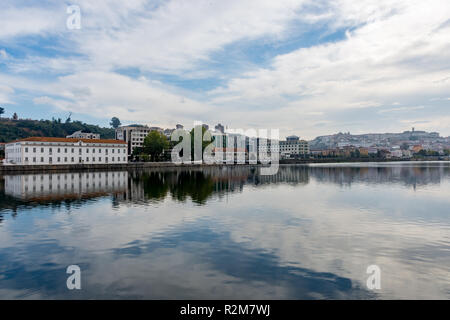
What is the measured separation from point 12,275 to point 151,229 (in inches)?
302

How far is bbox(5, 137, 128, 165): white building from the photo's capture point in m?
85.7

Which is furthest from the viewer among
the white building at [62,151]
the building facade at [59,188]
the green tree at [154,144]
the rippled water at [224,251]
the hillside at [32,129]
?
the hillside at [32,129]

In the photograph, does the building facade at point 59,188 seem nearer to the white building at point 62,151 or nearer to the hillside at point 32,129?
the white building at point 62,151

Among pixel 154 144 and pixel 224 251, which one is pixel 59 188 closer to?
pixel 224 251

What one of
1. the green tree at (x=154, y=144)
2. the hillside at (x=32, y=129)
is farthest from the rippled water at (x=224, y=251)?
the hillside at (x=32, y=129)

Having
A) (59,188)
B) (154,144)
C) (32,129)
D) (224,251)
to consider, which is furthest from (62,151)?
(32,129)

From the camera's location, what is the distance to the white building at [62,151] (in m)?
85.7

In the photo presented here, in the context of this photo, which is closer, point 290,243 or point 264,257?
point 264,257

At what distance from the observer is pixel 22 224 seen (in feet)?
62.8

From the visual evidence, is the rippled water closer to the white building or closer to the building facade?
the building facade

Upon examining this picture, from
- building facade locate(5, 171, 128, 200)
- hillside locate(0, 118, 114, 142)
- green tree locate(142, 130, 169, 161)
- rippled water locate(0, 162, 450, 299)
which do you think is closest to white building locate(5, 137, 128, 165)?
green tree locate(142, 130, 169, 161)

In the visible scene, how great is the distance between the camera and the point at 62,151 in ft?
302
